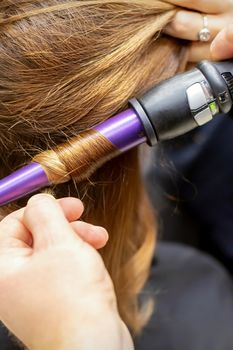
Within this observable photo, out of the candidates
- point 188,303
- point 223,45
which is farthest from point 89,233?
point 188,303

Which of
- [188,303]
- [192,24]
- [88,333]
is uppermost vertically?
[192,24]

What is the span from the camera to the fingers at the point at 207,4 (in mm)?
783

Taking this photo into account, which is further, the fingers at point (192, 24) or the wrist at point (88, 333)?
the fingers at point (192, 24)

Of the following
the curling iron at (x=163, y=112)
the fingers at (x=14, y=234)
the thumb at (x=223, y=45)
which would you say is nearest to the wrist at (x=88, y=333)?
the fingers at (x=14, y=234)

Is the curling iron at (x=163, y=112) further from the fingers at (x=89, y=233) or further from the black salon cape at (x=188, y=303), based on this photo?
the black salon cape at (x=188, y=303)

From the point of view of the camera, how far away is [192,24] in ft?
2.57

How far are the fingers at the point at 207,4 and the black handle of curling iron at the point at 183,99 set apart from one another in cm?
11

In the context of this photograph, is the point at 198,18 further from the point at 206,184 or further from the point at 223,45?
the point at 206,184

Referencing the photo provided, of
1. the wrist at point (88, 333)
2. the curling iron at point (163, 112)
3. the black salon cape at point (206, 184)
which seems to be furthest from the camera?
the black salon cape at point (206, 184)

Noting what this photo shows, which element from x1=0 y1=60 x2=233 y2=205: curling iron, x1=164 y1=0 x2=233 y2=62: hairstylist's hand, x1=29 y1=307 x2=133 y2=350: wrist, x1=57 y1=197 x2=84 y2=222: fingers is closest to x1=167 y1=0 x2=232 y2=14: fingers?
x1=164 y1=0 x2=233 y2=62: hairstylist's hand

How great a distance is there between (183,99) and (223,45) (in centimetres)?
10

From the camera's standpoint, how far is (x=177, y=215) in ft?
4.94

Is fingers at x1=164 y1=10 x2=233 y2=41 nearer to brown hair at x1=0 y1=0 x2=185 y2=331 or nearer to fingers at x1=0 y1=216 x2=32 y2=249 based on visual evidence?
brown hair at x1=0 y1=0 x2=185 y2=331

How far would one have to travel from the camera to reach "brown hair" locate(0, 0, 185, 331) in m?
0.73
